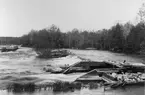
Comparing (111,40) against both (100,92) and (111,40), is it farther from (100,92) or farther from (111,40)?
(100,92)

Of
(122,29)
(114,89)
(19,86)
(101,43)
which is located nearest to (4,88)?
(19,86)

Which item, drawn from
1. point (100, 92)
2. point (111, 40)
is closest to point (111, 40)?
point (111, 40)

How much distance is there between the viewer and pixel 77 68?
3428 centimetres

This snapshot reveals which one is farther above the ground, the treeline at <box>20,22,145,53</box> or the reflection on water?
the treeline at <box>20,22,145,53</box>

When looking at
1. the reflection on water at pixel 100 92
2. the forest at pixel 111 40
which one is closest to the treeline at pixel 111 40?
the forest at pixel 111 40

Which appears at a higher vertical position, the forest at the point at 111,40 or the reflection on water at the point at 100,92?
the forest at the point at 111,40

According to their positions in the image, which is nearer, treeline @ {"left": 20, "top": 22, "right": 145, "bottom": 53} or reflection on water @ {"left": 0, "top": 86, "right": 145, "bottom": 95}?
reflection on water @ {"left": 0, "top": 86, "right": 145, "bottom": 95}

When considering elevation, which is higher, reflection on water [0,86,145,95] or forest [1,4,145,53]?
forest [1,4,145,53]

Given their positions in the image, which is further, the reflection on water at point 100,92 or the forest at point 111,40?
the forest at point 111,40

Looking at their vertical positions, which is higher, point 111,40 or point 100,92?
point 111,40

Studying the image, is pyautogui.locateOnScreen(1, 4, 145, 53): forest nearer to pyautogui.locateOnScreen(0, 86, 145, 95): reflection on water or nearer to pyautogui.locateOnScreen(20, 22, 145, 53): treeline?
pyautogui.locateOnScreen(20, 22, 145, 53): treeline

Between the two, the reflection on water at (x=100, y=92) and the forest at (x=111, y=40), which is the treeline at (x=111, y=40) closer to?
the forest at (x=111, y=40)

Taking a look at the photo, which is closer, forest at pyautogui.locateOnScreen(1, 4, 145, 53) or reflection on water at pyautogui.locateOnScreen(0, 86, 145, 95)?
reflection on water at pyautogui.locateOnScreen(0, 86, 145, 95)

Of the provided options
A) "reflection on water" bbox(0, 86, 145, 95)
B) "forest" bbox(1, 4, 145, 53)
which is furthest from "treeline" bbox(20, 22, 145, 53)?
"reflection on water" bbox(0, 86, 145, 95)
